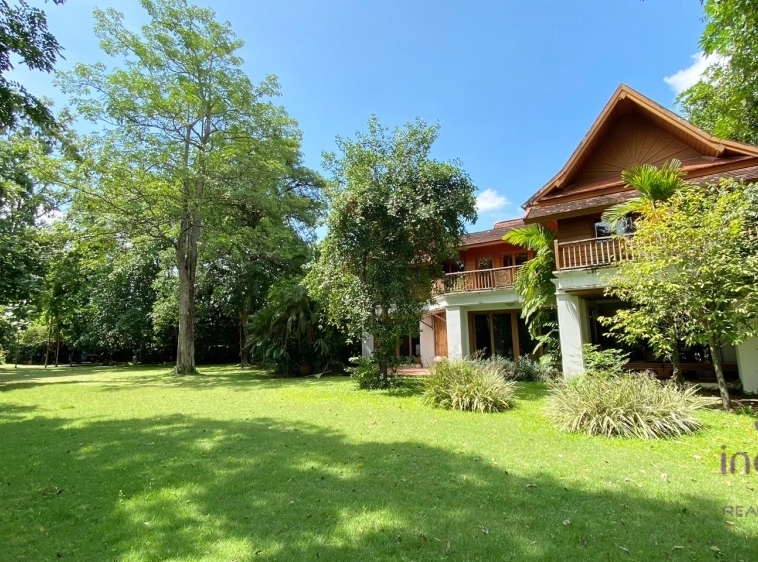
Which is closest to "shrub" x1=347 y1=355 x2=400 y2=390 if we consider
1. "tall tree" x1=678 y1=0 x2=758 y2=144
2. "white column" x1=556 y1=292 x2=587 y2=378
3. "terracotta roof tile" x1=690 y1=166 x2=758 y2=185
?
"white column" x1=556 y1=292 x2=587 y2=378

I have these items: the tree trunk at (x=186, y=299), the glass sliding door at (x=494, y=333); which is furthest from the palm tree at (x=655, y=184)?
the tree trunk at (x=186, y=299)

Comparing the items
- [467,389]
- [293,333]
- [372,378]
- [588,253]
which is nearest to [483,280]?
[588,253]

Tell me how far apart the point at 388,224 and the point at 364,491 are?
27.0ft

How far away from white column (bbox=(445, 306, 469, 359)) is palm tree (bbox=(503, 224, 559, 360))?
11.2 ft

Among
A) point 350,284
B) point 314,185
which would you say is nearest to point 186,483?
point 350,284

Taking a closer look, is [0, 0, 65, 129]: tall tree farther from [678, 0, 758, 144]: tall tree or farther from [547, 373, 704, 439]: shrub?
[547, 373, 704, 439]: shrub

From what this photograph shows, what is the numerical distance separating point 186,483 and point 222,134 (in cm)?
1781

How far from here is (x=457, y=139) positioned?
15.9 metres

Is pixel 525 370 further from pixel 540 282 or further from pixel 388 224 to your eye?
pixel 388 224

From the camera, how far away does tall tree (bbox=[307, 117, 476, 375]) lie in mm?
11305

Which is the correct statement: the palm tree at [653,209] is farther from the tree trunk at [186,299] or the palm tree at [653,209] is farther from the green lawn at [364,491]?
the tree trunk at [186,299]

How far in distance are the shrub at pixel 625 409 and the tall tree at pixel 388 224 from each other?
17.7 feet

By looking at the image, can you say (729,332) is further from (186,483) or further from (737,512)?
(186,483)

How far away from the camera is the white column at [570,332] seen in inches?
489
